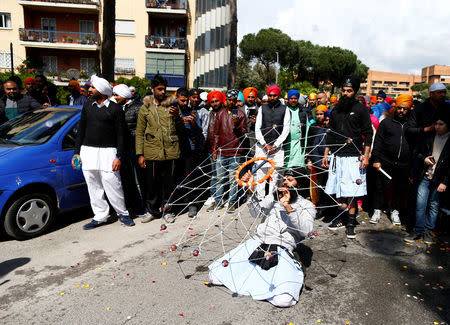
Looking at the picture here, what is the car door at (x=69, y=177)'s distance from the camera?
5.30 m

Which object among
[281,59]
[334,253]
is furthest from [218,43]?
[334,253]

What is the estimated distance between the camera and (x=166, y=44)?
A: 3111cm

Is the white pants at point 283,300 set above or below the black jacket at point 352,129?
below

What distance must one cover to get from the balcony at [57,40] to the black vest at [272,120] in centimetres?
2803

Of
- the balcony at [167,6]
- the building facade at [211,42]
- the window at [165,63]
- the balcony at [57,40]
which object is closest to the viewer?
the balcony at [57,40]

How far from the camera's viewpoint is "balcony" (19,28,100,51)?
2931cm

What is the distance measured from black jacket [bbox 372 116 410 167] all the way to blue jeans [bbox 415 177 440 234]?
0.74m

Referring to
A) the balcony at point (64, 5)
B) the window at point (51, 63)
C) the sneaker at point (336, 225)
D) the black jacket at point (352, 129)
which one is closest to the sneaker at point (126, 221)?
the sneaker at point (336, 225)

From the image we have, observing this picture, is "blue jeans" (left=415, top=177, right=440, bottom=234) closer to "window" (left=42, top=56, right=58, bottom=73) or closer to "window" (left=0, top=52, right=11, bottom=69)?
"window" (left=42, top=56, right=58, bottom=73)

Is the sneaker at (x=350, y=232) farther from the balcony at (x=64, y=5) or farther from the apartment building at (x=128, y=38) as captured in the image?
the balcony at (x=64, y=5)

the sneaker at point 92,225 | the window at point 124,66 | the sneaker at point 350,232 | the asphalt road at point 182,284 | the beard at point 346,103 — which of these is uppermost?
the window at point 124,66

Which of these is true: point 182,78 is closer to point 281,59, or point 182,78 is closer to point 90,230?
point 281,59

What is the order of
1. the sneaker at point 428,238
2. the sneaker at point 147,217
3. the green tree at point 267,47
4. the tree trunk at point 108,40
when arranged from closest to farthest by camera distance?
the sneaker at point 428,238, the sneaker at point 147,217, the tree trunk at point 108,40, the green tree at point 267,47

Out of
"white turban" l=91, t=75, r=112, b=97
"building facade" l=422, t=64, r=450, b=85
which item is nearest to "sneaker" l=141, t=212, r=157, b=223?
"white turban" l=91, t=75, r=112, b=97
